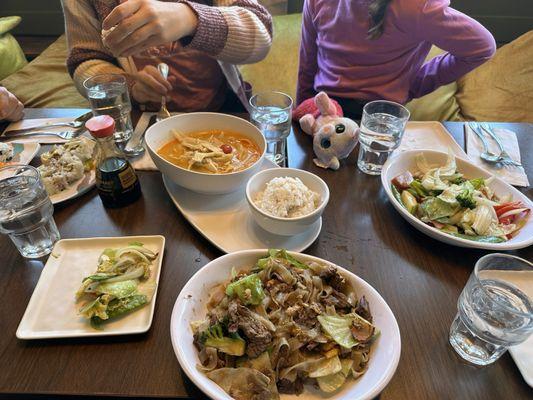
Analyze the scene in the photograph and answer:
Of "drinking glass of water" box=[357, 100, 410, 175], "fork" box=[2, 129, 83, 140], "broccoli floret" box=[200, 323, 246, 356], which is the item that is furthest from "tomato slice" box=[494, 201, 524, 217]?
"fork" box=[2, 129, 83, 140]

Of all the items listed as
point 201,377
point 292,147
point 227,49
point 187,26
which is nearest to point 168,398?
point 201,377

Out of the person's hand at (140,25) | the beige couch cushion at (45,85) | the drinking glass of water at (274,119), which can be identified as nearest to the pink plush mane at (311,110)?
the drinking glass of water at (274,119)

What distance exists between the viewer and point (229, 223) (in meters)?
1.00

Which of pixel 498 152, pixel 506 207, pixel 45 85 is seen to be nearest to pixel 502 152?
pixel 498 152

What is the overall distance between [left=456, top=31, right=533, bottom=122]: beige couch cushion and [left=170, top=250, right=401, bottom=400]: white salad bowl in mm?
2153

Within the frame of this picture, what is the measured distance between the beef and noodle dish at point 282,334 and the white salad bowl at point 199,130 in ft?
1.00

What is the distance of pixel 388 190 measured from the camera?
1.06 m

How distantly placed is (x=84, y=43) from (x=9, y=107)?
42cm

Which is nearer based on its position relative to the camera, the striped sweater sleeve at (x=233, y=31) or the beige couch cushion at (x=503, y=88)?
the striped sweater sleeve at (x=233, y=31)

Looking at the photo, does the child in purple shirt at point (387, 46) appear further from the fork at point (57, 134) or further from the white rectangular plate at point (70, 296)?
the white rectangular plate at point (70, 296)

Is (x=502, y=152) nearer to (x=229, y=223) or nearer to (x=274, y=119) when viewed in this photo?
(x=274, y=119)

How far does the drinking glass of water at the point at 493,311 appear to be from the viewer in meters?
0.67

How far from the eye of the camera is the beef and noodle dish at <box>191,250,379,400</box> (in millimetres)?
646

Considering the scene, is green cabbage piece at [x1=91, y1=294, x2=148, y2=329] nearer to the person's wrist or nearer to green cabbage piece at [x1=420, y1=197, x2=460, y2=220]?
green cabbage piece at [x1=420, y1=197, x2=460, y2=220]
